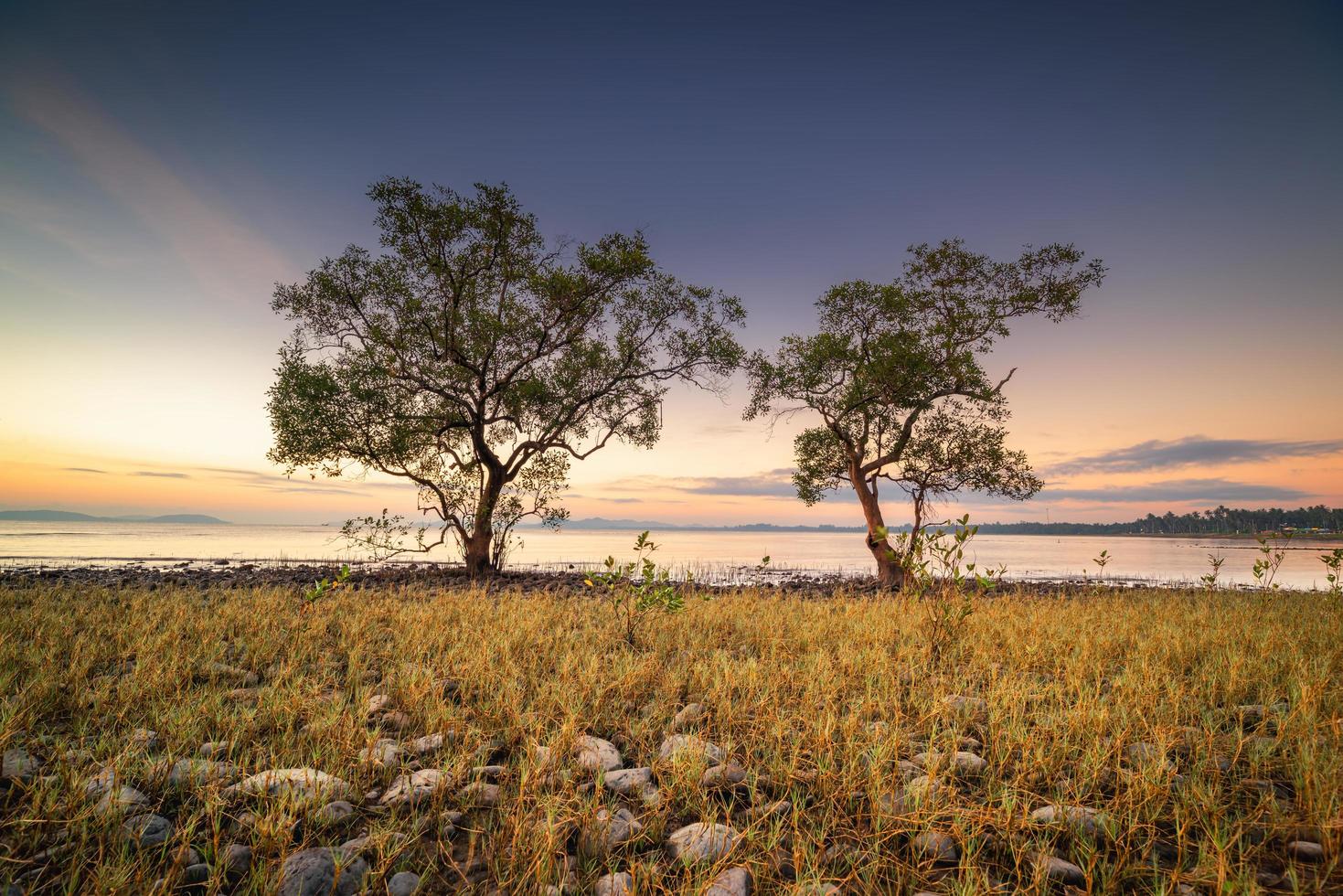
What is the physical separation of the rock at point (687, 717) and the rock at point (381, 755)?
7.93ft

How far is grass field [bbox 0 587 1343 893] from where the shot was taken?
331 cm

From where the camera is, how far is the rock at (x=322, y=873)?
10.1 feet

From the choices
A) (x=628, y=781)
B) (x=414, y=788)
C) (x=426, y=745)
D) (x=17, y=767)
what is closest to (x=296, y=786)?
(x=414, y=788)

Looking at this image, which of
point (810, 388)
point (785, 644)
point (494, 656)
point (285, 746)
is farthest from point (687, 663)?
point (810, 388)

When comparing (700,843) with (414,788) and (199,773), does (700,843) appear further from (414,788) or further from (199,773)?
(199,773)

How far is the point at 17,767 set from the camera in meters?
4.08

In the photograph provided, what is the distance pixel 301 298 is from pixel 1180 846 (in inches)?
1046

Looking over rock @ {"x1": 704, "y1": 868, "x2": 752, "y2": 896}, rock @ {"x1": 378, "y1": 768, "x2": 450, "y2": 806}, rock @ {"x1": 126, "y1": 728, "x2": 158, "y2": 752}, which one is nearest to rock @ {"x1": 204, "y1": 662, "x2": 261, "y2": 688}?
rock @ {"x1": 126, "y1": 728, "x2": 158, "y2": 752}

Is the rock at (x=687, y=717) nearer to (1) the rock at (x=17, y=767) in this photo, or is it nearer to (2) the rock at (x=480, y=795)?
(2) the rock at (x=480, y=795)

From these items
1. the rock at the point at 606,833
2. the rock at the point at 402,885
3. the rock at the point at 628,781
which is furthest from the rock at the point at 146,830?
the rock at the point at 628,781

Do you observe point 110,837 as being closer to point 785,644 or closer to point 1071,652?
point 785,644

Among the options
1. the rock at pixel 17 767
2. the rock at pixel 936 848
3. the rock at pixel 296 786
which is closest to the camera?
the rock at pixel 936 848

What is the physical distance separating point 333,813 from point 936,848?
393cm

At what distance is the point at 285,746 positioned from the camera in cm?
474
